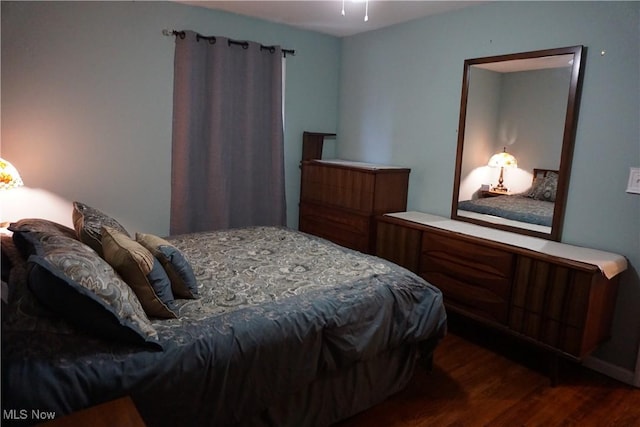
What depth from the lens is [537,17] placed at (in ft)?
8.98

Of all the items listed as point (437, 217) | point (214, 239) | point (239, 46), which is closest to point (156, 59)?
point (239, 46)

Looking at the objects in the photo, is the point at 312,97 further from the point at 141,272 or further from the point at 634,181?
the point at 141,272

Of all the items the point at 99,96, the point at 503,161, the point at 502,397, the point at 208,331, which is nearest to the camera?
the point at 208,331

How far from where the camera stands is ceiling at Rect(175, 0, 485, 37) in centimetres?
317

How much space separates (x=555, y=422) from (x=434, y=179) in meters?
1.91

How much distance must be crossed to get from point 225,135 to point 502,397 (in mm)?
2792

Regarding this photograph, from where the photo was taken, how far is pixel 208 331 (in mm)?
1571

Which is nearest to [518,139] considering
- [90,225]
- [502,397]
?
[502,397]

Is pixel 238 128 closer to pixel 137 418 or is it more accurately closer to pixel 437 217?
pixel 437 217

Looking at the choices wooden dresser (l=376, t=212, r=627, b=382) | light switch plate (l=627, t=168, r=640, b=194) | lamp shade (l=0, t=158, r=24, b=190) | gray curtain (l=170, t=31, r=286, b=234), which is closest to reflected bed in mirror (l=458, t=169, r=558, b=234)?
wooden dresser (l=376, t=212, r=627, b=382)

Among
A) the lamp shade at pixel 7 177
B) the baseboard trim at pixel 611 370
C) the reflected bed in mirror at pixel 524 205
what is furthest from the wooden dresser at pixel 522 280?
the lamp shade at pixel 7 177

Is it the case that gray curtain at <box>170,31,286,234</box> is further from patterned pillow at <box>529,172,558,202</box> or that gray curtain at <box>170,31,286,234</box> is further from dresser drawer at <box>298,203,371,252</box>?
patterned pillow at <box>529,172,558,202</box>

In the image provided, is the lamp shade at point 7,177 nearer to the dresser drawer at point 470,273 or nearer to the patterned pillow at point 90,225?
the patterned pillow at point 90,225

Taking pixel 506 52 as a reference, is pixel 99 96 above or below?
below
